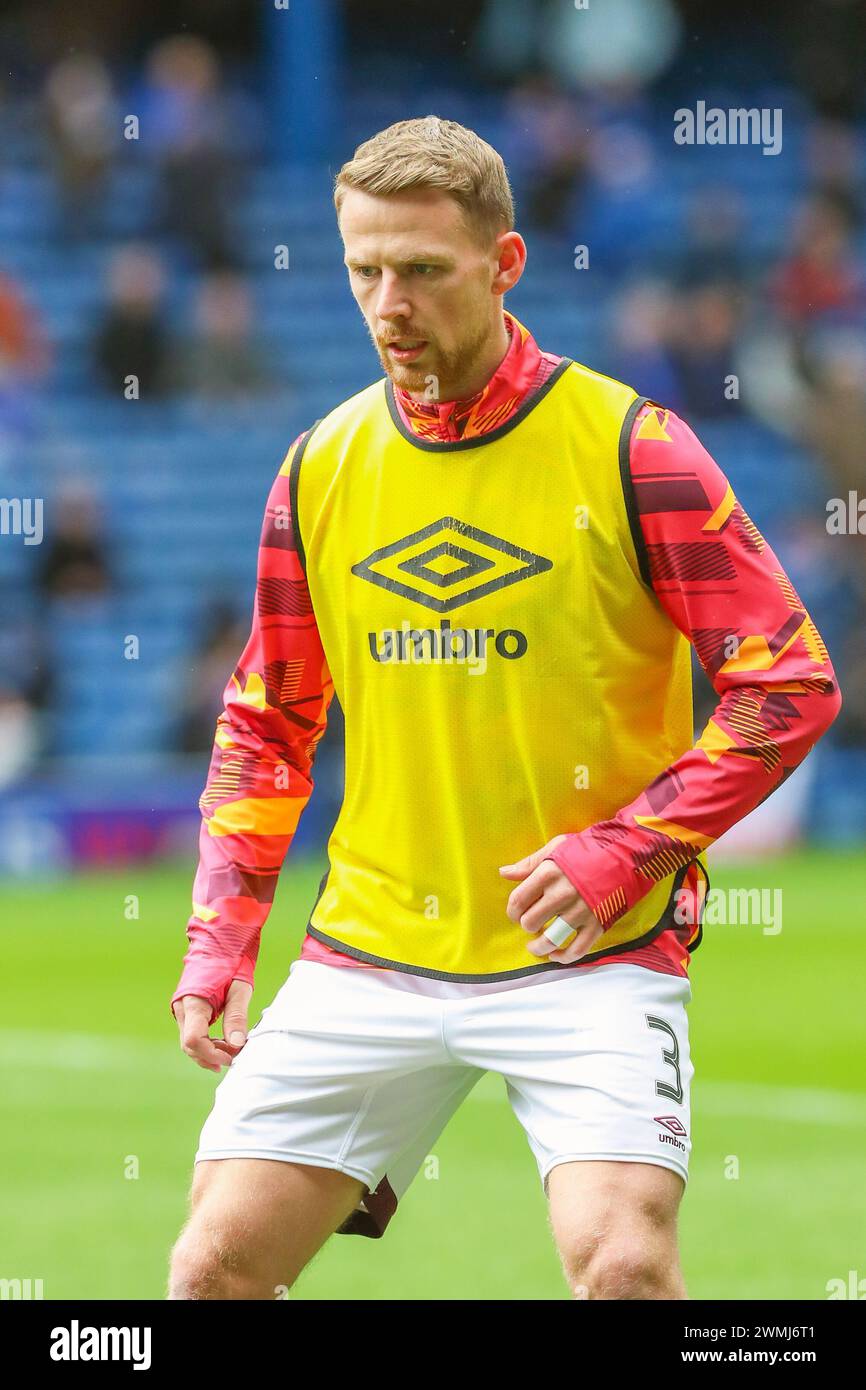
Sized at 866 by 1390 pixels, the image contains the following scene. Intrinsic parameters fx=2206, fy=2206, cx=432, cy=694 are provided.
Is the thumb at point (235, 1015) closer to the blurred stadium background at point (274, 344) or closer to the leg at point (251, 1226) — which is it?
the leg at point (251, 1226)

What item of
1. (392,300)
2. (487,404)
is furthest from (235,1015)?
(392,300)

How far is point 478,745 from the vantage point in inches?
151

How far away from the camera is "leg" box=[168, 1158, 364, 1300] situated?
364 centimetres

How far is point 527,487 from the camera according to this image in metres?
3.82

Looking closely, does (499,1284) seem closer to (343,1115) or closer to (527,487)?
(343,1115)

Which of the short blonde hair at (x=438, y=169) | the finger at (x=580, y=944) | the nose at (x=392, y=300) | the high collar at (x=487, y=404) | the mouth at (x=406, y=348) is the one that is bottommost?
the finger at (x=580, y=944)

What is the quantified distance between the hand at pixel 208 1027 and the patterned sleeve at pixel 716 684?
28.0 inches

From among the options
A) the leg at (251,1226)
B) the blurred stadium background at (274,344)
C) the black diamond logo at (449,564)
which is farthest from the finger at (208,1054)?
the blurred stadium background at (274,344)

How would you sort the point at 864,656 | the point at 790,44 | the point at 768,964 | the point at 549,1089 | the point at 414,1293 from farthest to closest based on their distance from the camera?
the point at 790,44
the point at 864,656
the point at 768,964
the point at 414,1293
the point at 549,1089

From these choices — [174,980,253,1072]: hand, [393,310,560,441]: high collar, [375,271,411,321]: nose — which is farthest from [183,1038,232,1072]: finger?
[375,271,411,321]: nose

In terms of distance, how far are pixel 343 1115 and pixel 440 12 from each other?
19.7 meters

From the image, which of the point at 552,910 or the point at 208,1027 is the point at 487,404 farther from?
the point at 208,1027

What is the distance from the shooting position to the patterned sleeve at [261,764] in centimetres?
401

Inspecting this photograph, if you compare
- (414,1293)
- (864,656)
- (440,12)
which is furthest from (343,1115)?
(440,12)
